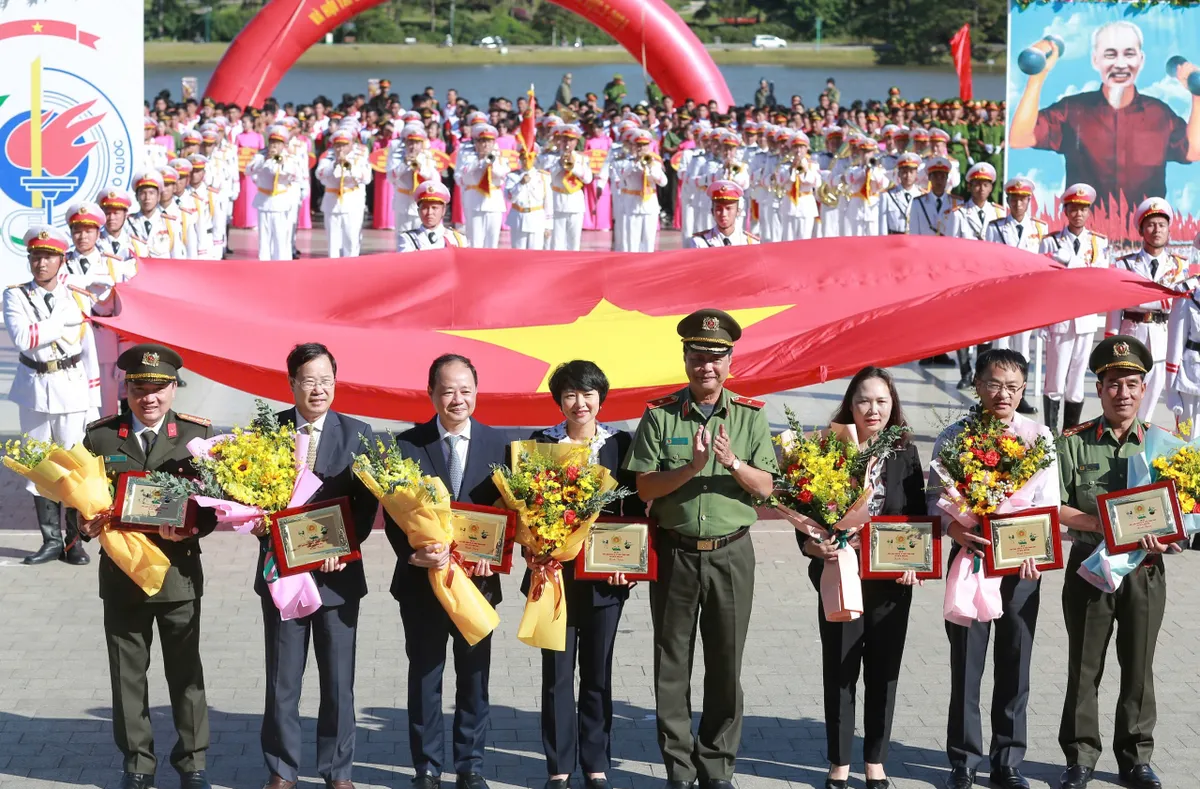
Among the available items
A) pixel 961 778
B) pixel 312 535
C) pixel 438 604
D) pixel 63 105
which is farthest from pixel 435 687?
pixel 63 105

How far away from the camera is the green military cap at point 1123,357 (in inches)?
218

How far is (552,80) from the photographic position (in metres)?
53.9

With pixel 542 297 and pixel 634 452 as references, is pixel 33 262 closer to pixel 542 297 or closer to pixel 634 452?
pixel 542 297

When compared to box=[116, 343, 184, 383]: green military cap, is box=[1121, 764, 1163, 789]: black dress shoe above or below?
below

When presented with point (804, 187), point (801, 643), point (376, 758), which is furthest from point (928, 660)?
point (804, 187)

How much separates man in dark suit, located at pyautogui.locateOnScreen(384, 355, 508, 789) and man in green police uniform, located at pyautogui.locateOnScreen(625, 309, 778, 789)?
55cm

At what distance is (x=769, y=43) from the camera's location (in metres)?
63.5

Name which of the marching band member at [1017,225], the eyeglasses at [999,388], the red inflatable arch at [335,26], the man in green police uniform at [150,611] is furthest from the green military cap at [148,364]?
the red inflatable arch at [335,26]

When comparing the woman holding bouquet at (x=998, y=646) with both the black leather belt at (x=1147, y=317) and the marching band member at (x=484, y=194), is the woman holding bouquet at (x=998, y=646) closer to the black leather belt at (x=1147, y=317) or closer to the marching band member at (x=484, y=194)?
the black leather belt at (x=1147, y=317)

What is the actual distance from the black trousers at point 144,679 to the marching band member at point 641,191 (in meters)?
13.9

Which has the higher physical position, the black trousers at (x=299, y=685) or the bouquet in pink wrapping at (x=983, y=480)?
the bouquet in pink wrapping at (x=983, y=480)

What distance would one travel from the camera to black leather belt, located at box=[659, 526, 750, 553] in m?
5.37

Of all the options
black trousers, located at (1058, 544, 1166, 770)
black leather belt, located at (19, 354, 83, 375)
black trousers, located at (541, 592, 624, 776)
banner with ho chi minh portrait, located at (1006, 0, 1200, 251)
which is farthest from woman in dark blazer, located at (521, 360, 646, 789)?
banner with ho chi minh portrait, located at (1006, 0, 1200, 251)

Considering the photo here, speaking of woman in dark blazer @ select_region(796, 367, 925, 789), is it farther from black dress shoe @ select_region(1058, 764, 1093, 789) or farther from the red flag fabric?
the red flag fabric
